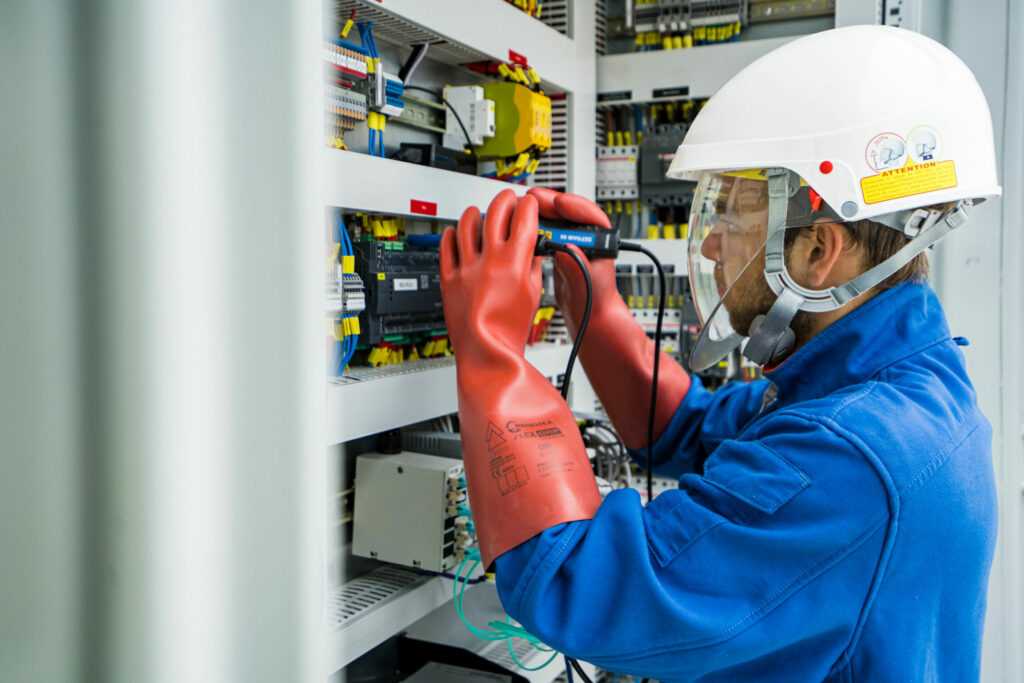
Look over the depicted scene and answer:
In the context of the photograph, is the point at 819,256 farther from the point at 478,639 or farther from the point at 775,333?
the point at 478,639

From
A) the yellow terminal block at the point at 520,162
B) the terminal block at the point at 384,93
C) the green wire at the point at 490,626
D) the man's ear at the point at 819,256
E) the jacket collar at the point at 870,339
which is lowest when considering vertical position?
the green wire at the point at 490,626

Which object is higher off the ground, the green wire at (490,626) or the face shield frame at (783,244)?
the face shield frame at (783,244)

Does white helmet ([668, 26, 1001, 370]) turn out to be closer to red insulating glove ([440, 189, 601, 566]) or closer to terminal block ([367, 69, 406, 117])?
red insulating glove ([440, 189, 601, 566])

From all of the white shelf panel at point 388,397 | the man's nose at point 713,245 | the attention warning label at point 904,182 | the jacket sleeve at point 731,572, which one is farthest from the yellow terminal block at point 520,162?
the jacket sleeve at point 731,572

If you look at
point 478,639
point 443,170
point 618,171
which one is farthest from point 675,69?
point 478,639

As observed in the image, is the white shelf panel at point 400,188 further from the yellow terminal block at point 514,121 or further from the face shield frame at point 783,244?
the face shield frame at point 783,244

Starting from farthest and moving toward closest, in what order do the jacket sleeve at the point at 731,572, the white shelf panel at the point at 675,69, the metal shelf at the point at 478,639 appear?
the white shelf panel at the point at 675,69
the metal shelf at the point at 478,639
the jacket sleeve at the point at 731,572

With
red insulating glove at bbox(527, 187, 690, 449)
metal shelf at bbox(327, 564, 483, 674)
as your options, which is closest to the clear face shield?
red insulating glove at bbox(527, 187, 690, 449)

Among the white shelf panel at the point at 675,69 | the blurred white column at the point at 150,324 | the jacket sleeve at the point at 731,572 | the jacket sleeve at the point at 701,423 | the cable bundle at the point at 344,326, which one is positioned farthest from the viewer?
the white shelf panel at the point at 675,69

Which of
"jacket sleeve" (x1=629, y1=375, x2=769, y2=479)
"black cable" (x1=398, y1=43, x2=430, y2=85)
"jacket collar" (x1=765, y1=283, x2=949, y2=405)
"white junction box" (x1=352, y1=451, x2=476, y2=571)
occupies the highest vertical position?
"black cable" (x1=398, y1=43, x2=430, y2=85)

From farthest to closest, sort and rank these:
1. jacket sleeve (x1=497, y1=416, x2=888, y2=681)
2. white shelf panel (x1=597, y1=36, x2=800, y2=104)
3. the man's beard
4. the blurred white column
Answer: white shelf panel (x1=597, y1=36, x2=800, y2=104)
the man's beard
jacket sleeve (x1=497, y1=416, x2=888, y2=681)
the blurred white column

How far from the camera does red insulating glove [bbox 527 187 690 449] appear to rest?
137 centimetres

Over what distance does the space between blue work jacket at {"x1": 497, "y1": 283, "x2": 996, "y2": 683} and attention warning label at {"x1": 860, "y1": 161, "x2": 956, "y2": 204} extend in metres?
0.23

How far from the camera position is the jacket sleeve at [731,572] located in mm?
804
